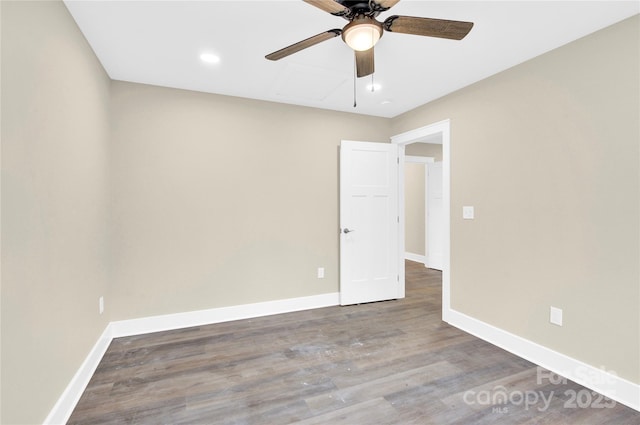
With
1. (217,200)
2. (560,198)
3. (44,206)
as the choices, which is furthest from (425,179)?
(44,206)

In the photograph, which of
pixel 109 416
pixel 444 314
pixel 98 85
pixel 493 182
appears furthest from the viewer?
pixel 444 314

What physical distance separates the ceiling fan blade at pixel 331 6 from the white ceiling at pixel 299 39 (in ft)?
1.44

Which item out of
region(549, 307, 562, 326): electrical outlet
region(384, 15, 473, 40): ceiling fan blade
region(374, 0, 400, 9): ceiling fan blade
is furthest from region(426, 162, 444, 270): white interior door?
region(374, 0, 400, 9): ceiling fan blade

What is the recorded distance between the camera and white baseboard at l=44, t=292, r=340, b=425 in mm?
1805

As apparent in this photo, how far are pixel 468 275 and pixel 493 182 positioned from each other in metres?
0.98

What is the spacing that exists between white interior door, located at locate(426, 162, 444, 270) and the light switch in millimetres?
2998

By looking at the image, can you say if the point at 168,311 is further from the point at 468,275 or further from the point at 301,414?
the point at 468,275

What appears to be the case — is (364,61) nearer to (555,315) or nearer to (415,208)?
(555,315)

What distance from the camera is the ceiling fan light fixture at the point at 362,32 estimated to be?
1.55m

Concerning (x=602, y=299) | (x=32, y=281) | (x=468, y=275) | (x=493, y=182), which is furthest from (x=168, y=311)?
(x=602, y=299)

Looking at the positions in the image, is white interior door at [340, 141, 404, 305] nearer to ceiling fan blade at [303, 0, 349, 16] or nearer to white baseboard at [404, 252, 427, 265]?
ceiling fan blade at [303, 0, 349, 16]

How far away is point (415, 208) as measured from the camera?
671cm

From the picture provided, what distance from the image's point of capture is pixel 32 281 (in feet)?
4.78

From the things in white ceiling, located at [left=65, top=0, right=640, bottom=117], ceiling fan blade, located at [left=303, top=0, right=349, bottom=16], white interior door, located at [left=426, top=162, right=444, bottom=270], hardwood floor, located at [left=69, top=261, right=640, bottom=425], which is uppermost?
white ceiling, located at [left=65, top=0, right=640, bottom=117]
